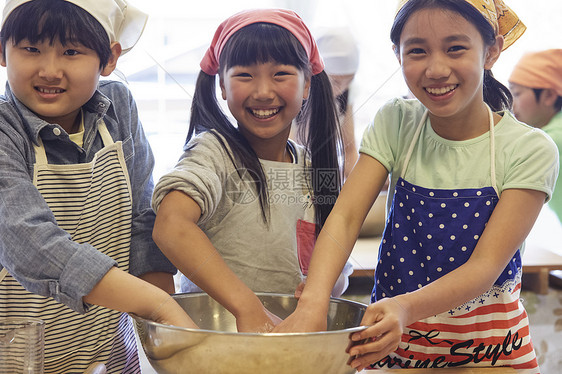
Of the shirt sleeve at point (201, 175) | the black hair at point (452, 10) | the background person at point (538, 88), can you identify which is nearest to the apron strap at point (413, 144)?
the black hair at point (452, 10)

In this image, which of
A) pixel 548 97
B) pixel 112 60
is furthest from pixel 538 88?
pixel 112 60

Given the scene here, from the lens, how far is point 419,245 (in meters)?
0.78

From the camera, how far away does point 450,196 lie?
29.9 inches

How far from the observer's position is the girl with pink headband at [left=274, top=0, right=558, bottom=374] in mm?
693

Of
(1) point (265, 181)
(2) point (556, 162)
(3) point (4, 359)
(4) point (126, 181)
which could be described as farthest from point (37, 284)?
(2) point (556, 162)

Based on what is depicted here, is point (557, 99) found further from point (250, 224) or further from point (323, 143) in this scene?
point (250, 224)

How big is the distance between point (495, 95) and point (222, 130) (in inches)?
14.6

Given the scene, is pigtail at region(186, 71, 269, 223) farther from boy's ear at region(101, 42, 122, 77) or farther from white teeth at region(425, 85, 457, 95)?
white teeth at region(425, 85, 457, 95)

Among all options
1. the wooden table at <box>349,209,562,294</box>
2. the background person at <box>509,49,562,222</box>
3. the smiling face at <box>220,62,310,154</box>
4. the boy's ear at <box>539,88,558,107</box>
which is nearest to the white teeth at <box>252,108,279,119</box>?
the smiling face at <box>220,62,310,154</box>

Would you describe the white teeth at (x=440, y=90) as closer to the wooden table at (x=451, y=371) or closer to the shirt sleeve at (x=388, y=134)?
the shirt sleeve at (x=388, y=134)

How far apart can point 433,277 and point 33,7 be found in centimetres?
56

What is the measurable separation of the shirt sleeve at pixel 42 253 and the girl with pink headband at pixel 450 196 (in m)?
0.21

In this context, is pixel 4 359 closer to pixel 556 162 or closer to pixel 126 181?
pixel 126 181

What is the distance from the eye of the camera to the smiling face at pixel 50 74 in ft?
2.20
